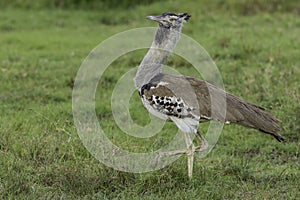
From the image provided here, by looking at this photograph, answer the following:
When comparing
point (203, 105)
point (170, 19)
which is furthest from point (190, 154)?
point (170, 19)

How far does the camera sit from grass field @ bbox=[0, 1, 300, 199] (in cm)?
473

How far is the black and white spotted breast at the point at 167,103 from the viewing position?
4742 mm

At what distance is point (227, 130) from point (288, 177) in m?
1.29

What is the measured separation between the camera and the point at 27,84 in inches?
298

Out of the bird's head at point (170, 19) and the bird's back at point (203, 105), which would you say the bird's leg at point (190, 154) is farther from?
the bird's head at point (170, 19)

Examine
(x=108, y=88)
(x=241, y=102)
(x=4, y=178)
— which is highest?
(x=241, y=102)

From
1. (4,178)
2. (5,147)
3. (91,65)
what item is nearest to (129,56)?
(91,65)

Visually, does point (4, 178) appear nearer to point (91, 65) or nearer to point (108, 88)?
point (108, 88)

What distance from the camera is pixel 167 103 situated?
187 inches

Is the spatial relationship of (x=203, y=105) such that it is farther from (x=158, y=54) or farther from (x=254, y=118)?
(x=158, y=54)

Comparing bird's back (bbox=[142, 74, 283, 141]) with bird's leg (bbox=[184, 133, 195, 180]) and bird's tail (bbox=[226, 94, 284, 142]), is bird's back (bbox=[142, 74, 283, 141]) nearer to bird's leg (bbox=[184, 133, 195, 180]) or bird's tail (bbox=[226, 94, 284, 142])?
bird's tail (bbox=[226, 94, 284, 142])

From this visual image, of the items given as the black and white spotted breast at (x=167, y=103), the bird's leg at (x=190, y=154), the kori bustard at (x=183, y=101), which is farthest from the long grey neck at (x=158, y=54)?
the bird's leg at (x=190, y=154)

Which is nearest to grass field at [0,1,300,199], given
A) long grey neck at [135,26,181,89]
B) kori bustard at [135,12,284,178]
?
kori bustard at [135,12,284,178]

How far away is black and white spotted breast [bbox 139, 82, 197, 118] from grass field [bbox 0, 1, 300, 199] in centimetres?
45
